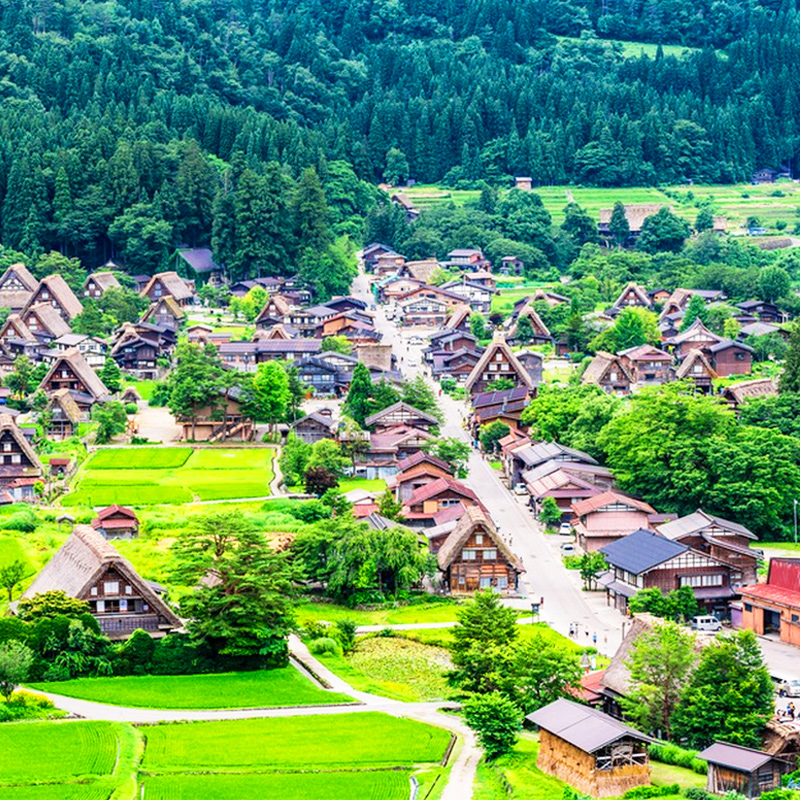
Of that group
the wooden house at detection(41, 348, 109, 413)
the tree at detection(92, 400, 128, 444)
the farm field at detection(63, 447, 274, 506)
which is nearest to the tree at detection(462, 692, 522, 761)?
the farm field at detection(63, 447, 274, 506)

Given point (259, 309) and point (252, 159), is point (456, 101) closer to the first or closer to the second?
point (252, 159)

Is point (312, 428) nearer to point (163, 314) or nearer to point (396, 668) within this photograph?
point (163, 314)

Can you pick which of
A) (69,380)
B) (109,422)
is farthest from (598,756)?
(69,380)

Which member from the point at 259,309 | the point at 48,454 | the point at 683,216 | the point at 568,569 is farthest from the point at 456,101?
the point at 568,569

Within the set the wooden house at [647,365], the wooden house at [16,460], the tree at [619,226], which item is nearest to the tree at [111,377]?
the wooden house at [16,460]

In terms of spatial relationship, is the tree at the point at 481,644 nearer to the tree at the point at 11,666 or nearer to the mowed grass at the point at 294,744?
the mowed grass at the point at 294,744
